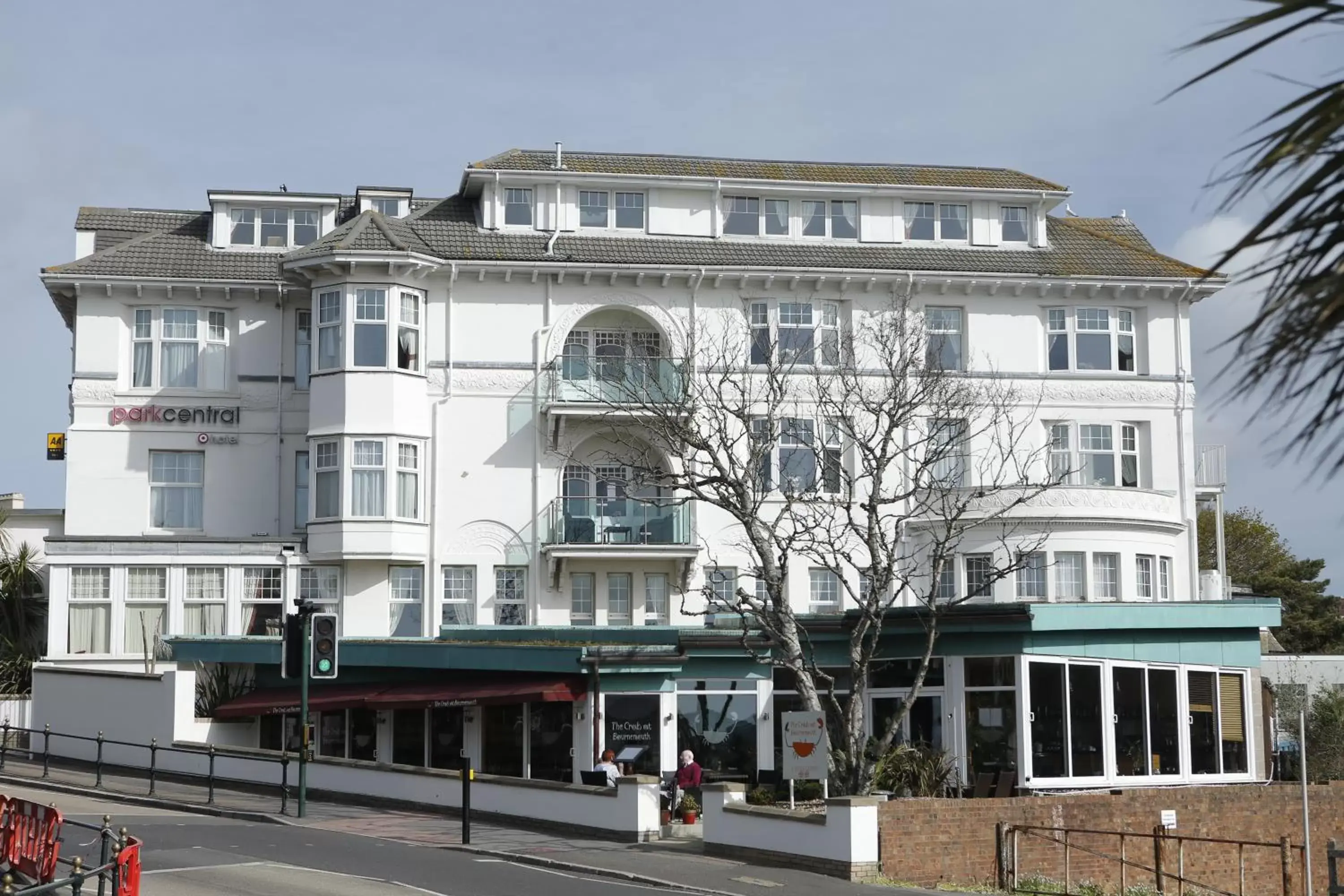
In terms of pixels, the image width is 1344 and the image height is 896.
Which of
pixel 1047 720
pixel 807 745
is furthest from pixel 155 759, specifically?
pixel 1047 720

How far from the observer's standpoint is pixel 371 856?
2134 centimetres

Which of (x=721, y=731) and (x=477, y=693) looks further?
(x=721, y=731)

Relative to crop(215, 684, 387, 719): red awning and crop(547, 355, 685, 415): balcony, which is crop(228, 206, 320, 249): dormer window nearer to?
crop(547, 355, 685, 415): balcony

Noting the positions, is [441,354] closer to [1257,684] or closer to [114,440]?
[114,440]

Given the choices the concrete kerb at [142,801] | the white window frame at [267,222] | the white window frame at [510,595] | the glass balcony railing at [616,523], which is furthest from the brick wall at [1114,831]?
the white window frame at [267,222]

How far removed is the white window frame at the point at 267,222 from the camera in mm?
40188

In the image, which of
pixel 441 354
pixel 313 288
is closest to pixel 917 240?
pixel 441 354

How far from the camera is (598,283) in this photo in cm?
3866

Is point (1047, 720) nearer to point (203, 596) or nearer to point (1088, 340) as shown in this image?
point (1088, 340)

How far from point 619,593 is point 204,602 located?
360 inches

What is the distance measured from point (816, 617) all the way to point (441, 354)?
1119 centimetres

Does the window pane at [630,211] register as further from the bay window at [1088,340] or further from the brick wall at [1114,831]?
the brick wall at [1114,831]

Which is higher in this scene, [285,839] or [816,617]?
[816,617]

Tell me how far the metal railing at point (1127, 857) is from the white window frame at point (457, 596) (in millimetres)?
16675
